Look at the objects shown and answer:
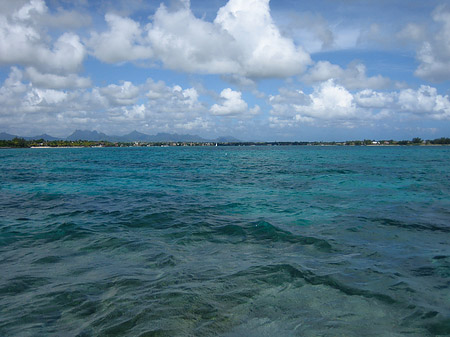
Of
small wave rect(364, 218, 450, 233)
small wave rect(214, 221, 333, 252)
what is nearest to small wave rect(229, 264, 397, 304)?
small wave rect(214, 221, 333, 252)

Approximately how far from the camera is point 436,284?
8.43 metres

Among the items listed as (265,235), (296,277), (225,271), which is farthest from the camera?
(265,235)

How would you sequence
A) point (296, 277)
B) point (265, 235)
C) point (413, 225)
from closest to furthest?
point (296, 277)
point (265, 235)
point (413, 225)

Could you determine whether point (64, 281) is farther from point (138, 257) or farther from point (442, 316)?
point (442, 316)

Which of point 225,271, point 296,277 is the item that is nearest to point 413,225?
point 296,277

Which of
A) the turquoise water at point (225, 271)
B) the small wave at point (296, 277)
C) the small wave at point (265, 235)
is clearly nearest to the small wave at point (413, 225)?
the turquoise water at point (225, 271)

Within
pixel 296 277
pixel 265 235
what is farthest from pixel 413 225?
pixel 296 277

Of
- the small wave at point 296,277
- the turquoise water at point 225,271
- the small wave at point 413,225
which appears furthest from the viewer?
the small wave at point 413,225

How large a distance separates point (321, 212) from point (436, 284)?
9.21 metres

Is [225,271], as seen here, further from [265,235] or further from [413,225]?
[413,225]

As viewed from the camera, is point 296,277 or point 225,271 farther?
point 225,271

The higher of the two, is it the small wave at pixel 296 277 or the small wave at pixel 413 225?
the small wave at pixel 413 225

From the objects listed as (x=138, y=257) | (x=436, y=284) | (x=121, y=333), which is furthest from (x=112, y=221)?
(x=436, y=284)

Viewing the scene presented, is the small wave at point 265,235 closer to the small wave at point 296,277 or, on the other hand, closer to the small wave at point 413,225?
the small wave at point 296,277
